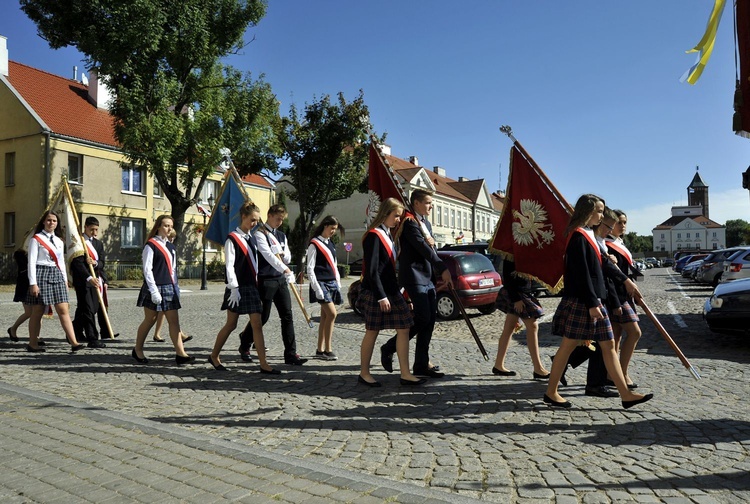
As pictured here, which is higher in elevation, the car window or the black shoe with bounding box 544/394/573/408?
the car window

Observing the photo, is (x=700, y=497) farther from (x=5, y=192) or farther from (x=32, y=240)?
(x=5, y=192)

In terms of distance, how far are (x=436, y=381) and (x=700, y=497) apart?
3446mm

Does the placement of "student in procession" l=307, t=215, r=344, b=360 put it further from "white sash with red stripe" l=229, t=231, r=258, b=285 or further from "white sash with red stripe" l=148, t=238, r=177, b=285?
"white sash with red stripe" l=148, t=238, r=177, b=285

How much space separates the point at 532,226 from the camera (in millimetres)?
7062

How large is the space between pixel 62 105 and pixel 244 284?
106ft

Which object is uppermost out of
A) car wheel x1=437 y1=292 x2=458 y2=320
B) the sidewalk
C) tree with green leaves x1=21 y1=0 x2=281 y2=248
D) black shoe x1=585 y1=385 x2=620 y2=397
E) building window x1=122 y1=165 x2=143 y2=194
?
tree with green leaves x1=21 y1=0 x2=281 y2=248

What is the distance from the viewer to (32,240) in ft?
27.3

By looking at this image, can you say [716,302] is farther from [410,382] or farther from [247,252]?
[247,252]

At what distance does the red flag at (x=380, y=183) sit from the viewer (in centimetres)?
783

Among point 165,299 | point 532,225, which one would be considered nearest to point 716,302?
point 532,225

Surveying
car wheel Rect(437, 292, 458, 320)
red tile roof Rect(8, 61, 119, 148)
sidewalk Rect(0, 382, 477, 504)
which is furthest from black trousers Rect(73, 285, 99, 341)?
red tile roof Rect(8, 61, 119, 148)

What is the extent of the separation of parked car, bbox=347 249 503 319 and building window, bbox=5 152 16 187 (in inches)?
1015

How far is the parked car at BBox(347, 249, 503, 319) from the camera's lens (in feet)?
43.2

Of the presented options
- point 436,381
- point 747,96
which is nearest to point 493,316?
point 436,381
